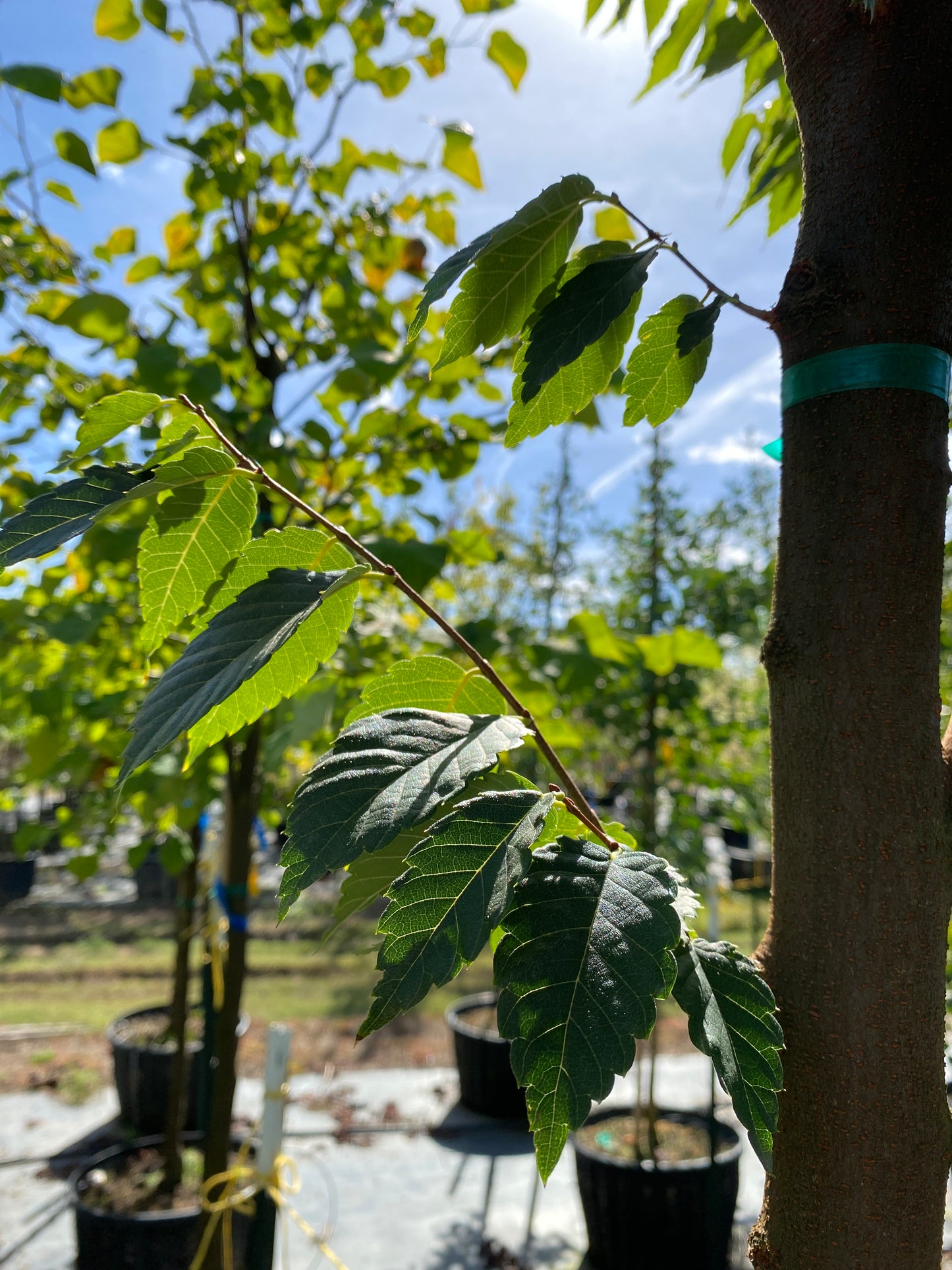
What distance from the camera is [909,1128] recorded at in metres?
0.46

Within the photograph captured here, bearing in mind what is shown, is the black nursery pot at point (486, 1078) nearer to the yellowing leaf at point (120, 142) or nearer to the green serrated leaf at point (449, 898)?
the yellowing leaf at point (120, 142)

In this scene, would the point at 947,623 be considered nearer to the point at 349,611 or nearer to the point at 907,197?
the point at 907,197

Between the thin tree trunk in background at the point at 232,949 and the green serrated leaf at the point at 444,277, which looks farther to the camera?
the thin tree trunk in background at the point at 232,949

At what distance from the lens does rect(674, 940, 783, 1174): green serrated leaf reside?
0.38 m

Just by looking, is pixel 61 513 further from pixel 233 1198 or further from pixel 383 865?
pixel 233 1198

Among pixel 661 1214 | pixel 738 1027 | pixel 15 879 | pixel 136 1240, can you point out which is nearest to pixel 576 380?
pixel 738 1027

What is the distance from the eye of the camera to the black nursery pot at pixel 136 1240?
217cm

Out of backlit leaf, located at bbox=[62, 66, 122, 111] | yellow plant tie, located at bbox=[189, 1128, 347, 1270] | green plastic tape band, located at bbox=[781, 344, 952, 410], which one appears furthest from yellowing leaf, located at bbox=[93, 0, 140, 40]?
yellow plant tie, located at bbox=[189, 1128, 347, 1270]

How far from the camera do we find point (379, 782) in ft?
1.42

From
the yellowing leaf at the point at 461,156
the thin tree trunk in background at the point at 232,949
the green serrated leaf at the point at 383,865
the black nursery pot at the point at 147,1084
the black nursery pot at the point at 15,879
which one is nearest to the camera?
the green serrated leaf at the point at 383,865

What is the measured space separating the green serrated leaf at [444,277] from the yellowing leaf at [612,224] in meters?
0.74

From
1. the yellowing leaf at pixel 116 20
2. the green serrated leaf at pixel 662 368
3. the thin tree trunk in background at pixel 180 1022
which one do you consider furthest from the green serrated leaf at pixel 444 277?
the thin tree trunk in background at pixel 180 1022

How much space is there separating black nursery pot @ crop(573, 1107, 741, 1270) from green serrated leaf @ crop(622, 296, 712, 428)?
2.53 metres

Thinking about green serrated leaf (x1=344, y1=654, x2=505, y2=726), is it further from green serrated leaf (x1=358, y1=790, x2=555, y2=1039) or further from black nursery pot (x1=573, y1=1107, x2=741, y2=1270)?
black nursery pot (x1=573, y1=1107, x2=741, y2=1270)
